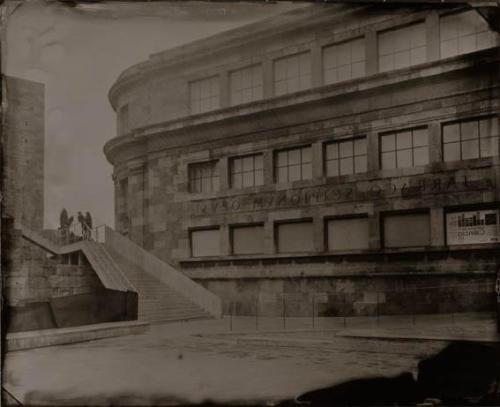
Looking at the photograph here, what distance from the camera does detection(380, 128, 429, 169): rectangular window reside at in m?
5.93

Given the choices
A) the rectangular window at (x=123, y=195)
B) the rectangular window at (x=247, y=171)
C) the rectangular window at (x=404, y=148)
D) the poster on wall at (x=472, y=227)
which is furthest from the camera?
the rectangular window at (x=247, y=171)

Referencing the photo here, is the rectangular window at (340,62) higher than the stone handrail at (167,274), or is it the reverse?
the rectangular window at (340,62)

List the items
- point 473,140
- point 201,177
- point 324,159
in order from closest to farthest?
point 473,140 → point 324,159 → point 201,177

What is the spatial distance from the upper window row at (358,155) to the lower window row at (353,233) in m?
0.47

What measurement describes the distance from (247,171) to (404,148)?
1.58 metres

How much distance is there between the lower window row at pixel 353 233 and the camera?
588cm

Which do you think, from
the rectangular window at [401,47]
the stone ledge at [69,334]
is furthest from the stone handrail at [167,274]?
the rectangular window at [401,47]

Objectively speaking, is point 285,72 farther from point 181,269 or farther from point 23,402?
point 23,402

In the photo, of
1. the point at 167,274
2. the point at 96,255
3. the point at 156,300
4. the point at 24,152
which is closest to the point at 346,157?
the point at 167,274

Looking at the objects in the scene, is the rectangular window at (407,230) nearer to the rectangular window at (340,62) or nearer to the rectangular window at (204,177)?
the rectangular window at (340,62)

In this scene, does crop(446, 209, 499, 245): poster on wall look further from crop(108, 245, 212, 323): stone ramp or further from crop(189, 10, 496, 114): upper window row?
crop(108, 245, 212, 323): stone ramp

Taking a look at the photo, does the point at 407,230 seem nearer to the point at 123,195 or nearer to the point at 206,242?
the point at 206,242

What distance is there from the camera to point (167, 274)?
20.9 ft

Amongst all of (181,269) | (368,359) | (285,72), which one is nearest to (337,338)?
(368,359)
